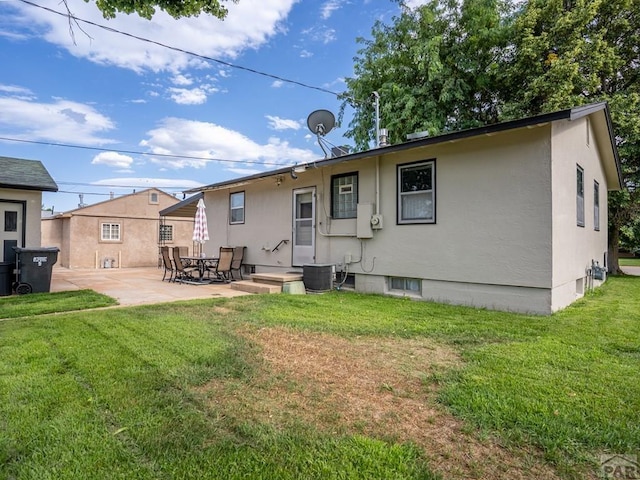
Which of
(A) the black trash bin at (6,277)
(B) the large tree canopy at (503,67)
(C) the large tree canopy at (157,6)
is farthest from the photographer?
(B) the large tree canopy at (503,67)

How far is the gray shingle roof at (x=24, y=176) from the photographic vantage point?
28.7 feet

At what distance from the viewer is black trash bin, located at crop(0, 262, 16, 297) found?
7.83 metres

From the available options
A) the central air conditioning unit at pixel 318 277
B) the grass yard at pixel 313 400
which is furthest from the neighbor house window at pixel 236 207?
the grass yard at pixel 313 400

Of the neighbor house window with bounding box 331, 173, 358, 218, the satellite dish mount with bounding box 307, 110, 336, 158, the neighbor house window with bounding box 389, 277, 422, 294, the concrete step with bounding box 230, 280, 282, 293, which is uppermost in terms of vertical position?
the satellite dish mount with bounding box 307, 110, 336, 158

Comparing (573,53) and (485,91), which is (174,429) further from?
(485,91)

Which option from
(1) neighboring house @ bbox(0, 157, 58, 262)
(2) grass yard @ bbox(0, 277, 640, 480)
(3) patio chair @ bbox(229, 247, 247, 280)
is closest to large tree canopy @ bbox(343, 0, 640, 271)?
(3) patio chair @ bbox(229, 247, 247, 280)

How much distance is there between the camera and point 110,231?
2033cm

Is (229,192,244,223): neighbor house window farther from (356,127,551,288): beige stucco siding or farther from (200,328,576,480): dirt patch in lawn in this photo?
(200,328,576,480): dirt patch in lawn

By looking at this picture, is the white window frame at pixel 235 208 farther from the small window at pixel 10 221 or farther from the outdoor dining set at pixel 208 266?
the small window at pixel 10 221

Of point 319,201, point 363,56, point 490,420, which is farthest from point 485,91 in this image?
point 490,420

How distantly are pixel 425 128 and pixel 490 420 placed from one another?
1379 cm

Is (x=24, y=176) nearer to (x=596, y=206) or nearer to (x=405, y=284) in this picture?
(x=405, y=284)

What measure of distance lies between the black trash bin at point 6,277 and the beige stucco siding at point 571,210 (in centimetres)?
1032

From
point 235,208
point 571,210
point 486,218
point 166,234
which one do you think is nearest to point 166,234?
point 166,234
